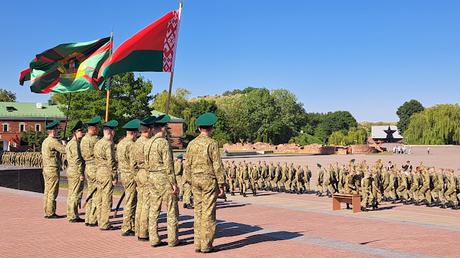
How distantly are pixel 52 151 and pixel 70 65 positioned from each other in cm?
636

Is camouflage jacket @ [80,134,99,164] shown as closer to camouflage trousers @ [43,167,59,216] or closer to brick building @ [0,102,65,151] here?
camouflage trousers @ [43,167,59,216]

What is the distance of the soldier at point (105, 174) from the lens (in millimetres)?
9414

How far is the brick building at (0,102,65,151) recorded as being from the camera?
69312 millimetres

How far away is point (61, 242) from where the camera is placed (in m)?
8.27

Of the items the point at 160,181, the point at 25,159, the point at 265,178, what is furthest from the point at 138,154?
the point at 25,159

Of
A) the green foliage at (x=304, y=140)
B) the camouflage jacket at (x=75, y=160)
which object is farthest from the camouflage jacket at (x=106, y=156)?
the green foliage at (x=304, y=140)

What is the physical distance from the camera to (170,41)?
13625 millimetres

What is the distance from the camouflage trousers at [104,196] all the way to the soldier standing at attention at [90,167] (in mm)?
188

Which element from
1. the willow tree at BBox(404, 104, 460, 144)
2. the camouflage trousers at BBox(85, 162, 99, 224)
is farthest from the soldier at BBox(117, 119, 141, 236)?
the willow tree at BBox(404, 104, 460, 144)

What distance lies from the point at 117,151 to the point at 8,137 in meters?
65.8

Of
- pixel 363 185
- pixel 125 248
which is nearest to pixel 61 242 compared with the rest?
pixel 125 248

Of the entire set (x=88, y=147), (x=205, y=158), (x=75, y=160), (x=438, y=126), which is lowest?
(x=75, y=160)

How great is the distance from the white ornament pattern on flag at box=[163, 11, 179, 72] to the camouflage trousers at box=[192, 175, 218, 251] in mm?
6435

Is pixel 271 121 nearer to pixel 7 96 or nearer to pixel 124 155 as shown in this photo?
pixel 7 96
